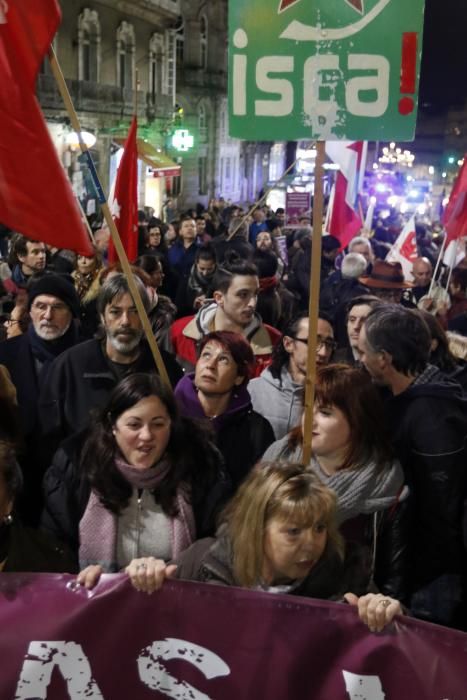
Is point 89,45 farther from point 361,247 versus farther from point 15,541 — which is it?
point 15,541

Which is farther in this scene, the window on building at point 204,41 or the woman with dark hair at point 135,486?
the window on building at point 204,41

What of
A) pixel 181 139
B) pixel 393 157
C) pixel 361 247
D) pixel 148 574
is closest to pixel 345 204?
pixel 361 247

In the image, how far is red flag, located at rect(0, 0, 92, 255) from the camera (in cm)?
359

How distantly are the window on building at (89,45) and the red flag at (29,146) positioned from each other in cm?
2376

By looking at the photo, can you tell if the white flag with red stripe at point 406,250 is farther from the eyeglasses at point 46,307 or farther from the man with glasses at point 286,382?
the eyeglasses at point 46,307

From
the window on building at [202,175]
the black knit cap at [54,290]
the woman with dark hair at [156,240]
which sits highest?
the window on building at [202,175]

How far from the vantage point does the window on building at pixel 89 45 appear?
2586cm

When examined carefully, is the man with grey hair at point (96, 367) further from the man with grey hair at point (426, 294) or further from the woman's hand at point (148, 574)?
the man with grey hair at point (426, 294)

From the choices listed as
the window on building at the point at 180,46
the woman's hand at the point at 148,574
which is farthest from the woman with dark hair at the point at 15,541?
the window on building at the point at 180,46

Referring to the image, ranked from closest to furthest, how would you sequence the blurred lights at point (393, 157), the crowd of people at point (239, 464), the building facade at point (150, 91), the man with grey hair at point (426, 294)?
the crowd of people at point (239, 464) < the man with grey hair at point (426, 294) < the building facade at point (150, 91) < the blurred lights at point (393, 157)

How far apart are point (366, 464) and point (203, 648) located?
995 millimetres

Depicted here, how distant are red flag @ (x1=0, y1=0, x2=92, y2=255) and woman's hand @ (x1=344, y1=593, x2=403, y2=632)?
2.02 m

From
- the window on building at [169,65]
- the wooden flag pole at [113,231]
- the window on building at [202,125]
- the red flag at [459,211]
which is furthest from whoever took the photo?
the window on building at [202,125]

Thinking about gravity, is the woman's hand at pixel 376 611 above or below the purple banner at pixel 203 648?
above
